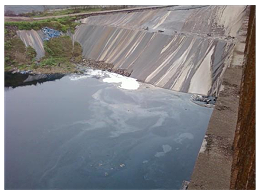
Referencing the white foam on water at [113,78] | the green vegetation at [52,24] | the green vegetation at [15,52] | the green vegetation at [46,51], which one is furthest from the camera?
the green vegetation at [52,24]

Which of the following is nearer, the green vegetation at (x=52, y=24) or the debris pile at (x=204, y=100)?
the debris pile at (x=204, y=100)

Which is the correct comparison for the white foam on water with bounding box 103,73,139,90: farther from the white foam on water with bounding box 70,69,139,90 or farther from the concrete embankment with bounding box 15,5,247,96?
the concrete embankment with bounding box 15,5,247,96

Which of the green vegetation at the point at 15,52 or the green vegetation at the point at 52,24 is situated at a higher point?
the green vegetation at the point at 52,24

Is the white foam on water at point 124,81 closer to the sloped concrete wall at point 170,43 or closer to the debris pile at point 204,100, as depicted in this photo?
the sloped concrete wall at point 170,43

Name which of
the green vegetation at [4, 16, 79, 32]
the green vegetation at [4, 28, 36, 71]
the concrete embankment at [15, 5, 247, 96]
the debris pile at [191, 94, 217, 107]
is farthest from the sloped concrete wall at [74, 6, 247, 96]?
the green vegetation at [4, 28, 36, 71]

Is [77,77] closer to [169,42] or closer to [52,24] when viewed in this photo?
[169,42]

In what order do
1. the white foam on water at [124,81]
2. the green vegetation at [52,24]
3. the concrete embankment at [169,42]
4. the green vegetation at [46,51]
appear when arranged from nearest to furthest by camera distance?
1. the concrete embankment at [169,42]
2. the white foam on water at [124,81]
3. the green vegetation at [46,51]
4. the green vegetation at [52,24]

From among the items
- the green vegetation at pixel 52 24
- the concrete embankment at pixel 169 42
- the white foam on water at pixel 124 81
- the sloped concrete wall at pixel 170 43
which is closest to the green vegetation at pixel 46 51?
the green vegetation at pixel 52 24
